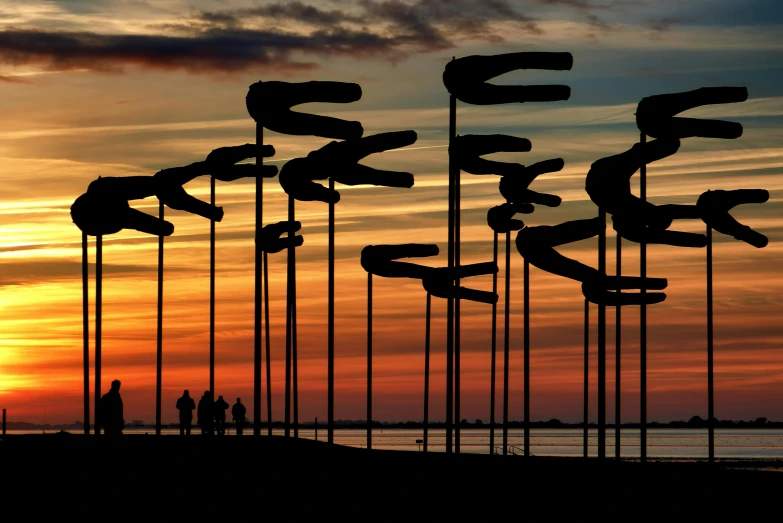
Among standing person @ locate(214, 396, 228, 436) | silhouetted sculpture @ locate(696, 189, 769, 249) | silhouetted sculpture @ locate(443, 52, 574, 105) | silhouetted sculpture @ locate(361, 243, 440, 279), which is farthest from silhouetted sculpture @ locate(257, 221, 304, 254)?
silhouetted sculpture @ locate(696, 189, 769, 249)

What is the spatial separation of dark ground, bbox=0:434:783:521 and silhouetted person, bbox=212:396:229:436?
12.8 m

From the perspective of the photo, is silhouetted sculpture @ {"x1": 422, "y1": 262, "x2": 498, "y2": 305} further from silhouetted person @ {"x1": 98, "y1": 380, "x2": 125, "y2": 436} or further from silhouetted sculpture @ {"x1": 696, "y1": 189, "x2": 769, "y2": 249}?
silhouetted person @ {"x1": 98, "y1": 380, "x2": 125, "y2": 436}

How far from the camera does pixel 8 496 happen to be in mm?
23812

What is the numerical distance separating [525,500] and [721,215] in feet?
50.6

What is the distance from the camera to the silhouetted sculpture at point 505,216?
136 feet

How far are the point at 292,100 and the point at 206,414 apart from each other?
55.2 feet

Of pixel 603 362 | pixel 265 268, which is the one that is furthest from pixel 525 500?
pixel 265 268

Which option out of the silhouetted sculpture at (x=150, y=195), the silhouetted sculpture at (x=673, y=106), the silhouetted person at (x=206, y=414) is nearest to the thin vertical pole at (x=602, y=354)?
the silhouetted sculpture at (x=673, y=106)

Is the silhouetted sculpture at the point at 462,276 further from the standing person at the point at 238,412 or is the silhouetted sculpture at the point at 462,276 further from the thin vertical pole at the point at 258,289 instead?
the standing person at the point at 238,412

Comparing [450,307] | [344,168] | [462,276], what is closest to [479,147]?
[344,168]

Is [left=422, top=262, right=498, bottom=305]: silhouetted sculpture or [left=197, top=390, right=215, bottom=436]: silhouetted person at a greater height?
[left=422, top=262, right=498, bottom=305]: silhouetted sculpture

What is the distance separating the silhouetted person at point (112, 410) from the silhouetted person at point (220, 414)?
428 inches

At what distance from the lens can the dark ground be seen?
2359 centimetres

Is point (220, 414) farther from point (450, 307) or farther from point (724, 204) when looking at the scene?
point (724, 204)
